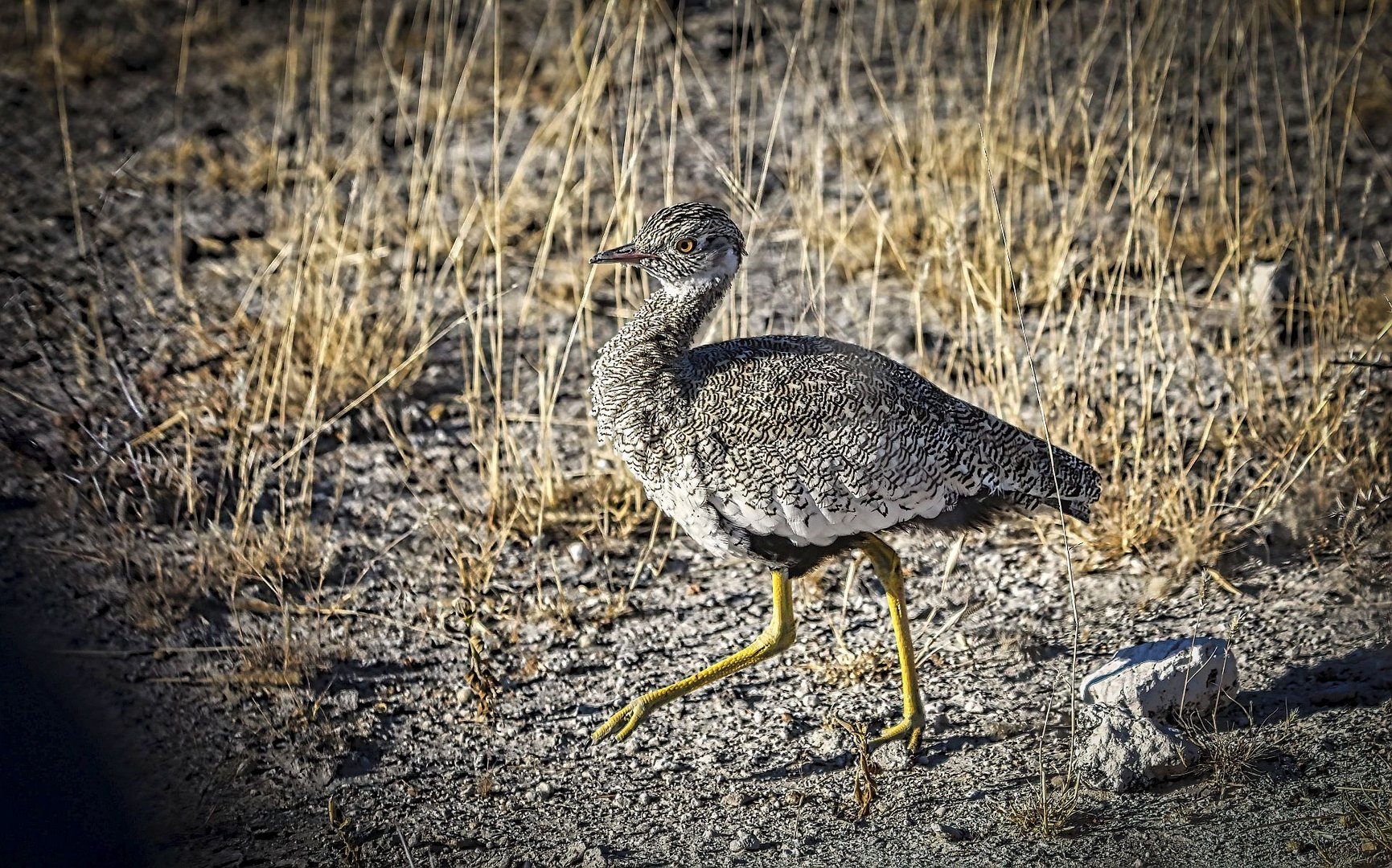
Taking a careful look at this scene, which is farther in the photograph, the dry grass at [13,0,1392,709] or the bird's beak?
the dry grass at [13,0,1392,709]

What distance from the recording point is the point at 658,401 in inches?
145

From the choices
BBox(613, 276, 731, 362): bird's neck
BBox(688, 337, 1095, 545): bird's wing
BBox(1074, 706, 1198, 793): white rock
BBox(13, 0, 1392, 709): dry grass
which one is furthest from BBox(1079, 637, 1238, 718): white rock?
BBox(613, 276, 731, 362): bird's neck

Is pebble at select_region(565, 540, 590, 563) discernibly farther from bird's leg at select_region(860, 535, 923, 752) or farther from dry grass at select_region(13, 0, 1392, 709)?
bird's leg at select_region(860, 535, 923, 752)

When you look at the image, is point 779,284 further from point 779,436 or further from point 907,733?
point 907,733

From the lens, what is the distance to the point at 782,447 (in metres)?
3.57

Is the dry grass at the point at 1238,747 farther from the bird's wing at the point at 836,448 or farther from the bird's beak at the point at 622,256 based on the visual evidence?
the bird's beak at the point at 622,256

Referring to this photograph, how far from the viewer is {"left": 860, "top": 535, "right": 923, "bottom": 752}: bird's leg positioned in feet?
12.5

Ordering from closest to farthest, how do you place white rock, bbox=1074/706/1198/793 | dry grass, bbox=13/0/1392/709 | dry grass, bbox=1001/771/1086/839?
dry grass, bbox=1001/771/1086/839
white rock, bbox=1074/706/1198/793
dry grass, bbox=13/0/1392/709

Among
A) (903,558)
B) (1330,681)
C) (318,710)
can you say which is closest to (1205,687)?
(1330,681)

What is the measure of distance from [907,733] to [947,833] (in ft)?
1.39

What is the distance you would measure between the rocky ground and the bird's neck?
0.89m

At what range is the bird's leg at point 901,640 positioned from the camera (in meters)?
3.81

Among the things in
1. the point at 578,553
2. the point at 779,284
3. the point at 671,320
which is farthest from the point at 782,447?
the point at 779,284

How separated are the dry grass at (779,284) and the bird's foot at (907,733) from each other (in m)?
0.52
